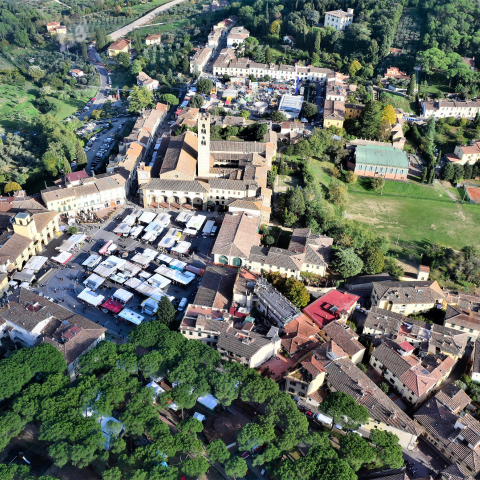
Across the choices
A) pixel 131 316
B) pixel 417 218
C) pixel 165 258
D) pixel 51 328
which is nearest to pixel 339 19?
pixel 417 218

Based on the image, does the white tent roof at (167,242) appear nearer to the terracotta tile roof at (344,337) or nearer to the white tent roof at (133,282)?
the white tent roof at (133,282)

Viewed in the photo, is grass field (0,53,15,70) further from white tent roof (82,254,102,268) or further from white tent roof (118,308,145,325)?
white tent roof (118,308,145,325)

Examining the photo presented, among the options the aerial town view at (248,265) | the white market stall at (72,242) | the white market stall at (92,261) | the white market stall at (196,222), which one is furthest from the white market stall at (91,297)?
the white market stall at (196,222)

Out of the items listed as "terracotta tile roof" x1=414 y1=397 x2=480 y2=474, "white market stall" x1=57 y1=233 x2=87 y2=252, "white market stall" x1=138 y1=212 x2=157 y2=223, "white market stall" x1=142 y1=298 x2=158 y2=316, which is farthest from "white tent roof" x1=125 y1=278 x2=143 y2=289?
"terracotta tile roof" x1=414 y1=397 x2=480 y2=474

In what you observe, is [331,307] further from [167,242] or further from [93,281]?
[93,281]

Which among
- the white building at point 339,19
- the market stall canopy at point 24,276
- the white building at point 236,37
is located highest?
the white building at point 339,19

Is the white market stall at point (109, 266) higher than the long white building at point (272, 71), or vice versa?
the long white building at point (272, 71)
